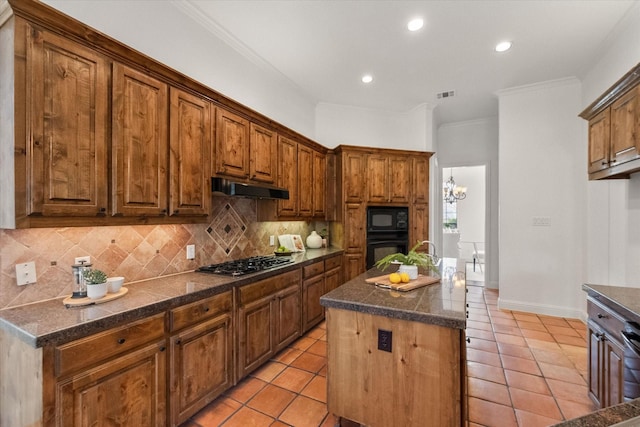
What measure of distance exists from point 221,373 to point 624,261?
3967mm

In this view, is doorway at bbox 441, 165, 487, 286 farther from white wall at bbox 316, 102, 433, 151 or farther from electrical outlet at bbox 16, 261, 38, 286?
electrical outlet at bbox 16, 261, 38, 286

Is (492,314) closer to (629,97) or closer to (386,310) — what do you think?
(629,97)

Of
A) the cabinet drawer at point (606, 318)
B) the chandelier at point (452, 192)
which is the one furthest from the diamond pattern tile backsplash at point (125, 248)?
the chandelier at point (452, 192)

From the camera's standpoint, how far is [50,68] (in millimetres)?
1472

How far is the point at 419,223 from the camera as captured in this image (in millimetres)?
4578

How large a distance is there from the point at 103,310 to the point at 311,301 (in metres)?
2.22

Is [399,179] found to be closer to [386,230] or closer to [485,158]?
[386,230]

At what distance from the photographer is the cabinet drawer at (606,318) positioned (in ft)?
5.50

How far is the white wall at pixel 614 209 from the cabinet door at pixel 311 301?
3.09 m

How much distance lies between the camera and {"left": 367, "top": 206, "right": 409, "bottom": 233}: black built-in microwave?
449 centimetres

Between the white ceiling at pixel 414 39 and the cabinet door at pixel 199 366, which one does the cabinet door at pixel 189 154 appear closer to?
the cabinet door at pixel 199 366

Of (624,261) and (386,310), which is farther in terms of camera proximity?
(624,261)

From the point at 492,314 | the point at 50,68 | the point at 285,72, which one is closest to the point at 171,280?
the point at 50,68

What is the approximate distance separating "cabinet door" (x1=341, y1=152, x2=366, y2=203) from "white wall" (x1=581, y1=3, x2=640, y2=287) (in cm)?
288
